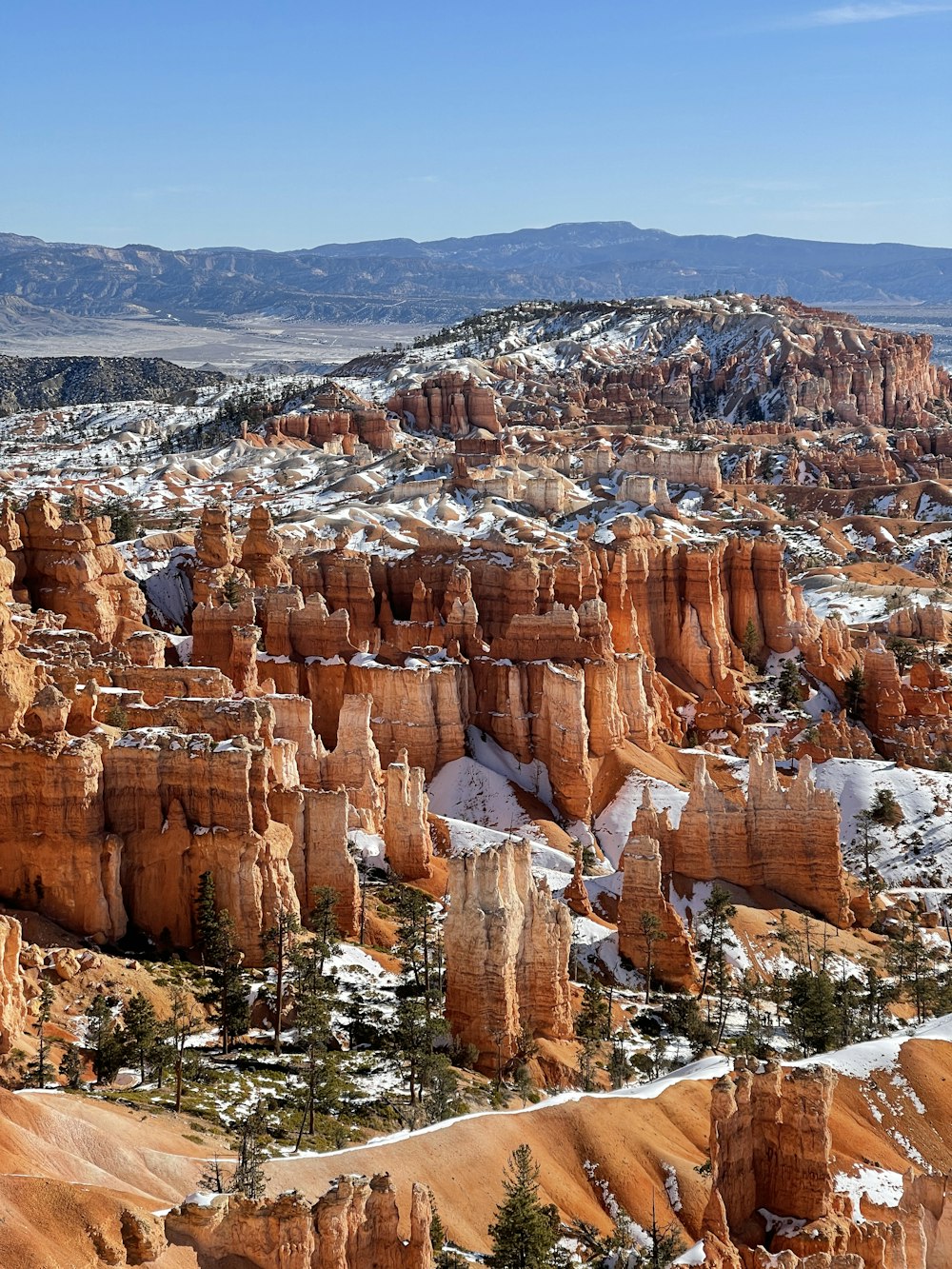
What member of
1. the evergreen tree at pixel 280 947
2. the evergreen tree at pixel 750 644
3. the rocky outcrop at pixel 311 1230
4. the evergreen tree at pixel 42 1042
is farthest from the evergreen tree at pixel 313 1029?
the evergreen tree at pixel 750 644

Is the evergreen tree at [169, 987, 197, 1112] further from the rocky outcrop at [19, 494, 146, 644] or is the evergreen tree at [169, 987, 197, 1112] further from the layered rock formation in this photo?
the rocky outcrop at [19, 494, 146, 644]

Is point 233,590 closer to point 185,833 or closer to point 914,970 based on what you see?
point 185,833

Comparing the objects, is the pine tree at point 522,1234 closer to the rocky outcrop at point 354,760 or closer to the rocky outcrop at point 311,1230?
the rocky outcrop at point 311,1230

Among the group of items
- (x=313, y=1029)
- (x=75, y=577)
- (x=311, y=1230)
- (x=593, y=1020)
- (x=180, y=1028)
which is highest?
(x=75, y=577)

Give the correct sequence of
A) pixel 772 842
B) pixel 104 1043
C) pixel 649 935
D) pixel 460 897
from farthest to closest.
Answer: pixel 772 842, pixel 649 935, pixel 460 897, pixel 104 1043

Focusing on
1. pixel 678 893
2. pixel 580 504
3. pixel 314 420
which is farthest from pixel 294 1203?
pixel 314 420

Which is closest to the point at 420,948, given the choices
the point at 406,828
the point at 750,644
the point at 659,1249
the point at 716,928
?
the point at 406,828

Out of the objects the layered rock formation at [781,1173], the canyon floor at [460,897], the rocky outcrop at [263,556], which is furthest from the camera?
the rocky outcrop at [263,556]
